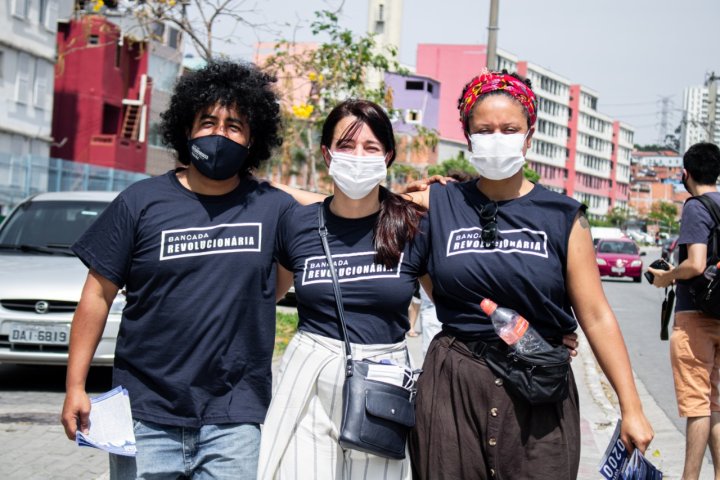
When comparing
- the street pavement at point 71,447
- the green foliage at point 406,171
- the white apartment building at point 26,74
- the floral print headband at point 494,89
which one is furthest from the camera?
Answer: the white apartment building at point 26,74

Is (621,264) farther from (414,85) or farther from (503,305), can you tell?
(414,85)

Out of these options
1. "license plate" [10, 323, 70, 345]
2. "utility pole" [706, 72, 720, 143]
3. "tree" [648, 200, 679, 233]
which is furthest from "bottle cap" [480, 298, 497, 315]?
"tree" [648, 200, 679, 233]

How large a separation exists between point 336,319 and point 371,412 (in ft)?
1.15

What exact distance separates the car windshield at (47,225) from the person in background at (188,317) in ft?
20.7

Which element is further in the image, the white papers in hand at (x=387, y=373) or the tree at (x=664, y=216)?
the tree at (x=664, y=216)

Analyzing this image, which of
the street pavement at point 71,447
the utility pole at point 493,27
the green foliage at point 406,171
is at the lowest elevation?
the street pavement at point 71,447

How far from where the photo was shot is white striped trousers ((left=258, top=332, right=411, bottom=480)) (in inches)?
134

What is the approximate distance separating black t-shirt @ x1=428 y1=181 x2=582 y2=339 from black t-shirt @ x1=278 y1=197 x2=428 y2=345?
11 cm

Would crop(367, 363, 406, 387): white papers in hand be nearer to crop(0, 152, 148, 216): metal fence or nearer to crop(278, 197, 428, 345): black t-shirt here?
crop(278, 197, 428, 345): black t-shirt

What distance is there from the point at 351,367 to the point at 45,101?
36.8 meters

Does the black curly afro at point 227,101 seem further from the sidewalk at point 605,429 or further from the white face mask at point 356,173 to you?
the sidewalk at point 605,429

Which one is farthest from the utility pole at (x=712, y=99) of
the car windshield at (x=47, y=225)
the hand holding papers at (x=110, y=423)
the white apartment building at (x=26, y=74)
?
the hand holding papers at (x=110, y=423)

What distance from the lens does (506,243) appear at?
339cm

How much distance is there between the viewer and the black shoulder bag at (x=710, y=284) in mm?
5805
